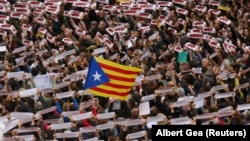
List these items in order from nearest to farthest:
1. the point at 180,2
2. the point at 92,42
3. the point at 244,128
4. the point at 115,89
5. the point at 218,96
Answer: the point at 244,128 < the point at 115,89 < the point at 218,96 < the point at 92,42 < the point at 180,2

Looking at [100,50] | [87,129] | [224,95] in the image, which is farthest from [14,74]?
[224,95]

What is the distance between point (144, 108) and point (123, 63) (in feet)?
15.1

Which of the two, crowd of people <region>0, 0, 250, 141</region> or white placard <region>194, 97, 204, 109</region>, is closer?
crowd of people <region>0, 0, 250, 141</region>

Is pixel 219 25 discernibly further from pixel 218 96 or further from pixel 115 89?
pixel 115 89

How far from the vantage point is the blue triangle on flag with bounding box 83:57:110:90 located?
23.3m

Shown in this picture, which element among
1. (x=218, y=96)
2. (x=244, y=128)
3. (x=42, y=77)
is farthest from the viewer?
(x=42, y=77)

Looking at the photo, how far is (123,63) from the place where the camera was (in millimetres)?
29234

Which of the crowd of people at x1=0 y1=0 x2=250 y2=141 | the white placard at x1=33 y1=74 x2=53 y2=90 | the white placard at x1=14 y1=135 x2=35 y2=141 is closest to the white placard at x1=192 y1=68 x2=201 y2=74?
the crowd of people at x1=0 y1=0 x2=250 y2=141

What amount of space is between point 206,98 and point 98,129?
139 inches

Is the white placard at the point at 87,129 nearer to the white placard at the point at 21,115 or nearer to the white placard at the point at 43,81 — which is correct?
the white placard at the point at 21,115

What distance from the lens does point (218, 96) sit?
2531 cm

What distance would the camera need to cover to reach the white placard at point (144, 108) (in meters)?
24.6

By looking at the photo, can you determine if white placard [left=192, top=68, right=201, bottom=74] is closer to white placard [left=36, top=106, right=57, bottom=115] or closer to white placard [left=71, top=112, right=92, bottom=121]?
white placard [left=71, top=112, right=92, bottom=121]

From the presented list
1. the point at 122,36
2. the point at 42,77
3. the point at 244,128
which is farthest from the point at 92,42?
the point at 244,128
